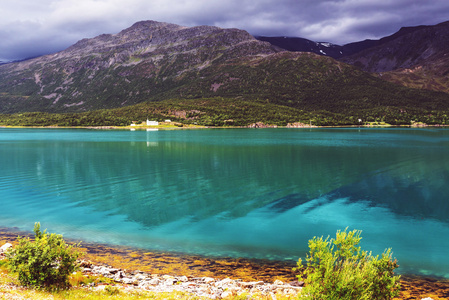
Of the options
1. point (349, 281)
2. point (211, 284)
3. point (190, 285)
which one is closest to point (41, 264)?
point (190, 285)

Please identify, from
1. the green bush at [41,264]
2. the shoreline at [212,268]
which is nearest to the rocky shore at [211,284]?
the shoreline at [212,268]

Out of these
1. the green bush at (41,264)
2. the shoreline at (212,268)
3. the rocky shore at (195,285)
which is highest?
the green bush at (41,264)

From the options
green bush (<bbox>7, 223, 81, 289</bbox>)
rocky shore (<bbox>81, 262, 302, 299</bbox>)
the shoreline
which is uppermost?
green bush (<bbox>7, 223, 81, 289</bbox>)

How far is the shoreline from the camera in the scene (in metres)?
17.8

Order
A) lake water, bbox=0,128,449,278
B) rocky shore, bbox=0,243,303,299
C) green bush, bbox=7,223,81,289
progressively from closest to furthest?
green bush, bbox=7,223,81,289
rocky shore, bbox=0,243,303,299
lake water, bbox=0,128,449,278

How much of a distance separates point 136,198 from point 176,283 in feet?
80.0

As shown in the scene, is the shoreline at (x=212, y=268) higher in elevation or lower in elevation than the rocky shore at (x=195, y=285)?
lower

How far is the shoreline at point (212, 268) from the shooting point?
1779 centimetres

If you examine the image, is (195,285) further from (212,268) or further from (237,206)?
(237,206)

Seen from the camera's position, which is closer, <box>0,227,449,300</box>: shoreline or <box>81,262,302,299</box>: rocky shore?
<box>81,262,302,299</box>: rocky shore

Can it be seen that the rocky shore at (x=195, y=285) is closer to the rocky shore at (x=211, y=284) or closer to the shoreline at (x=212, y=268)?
the rocky shore at (x=211, y=284)

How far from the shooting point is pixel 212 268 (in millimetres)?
20016

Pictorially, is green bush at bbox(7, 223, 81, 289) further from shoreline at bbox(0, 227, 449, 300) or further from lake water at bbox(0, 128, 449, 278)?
lake water at bbox(0, 128, 449, 278)

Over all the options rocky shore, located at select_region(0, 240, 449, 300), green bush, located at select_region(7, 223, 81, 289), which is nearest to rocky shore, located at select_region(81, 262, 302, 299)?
rocky shore, located at select_region(0, 240, 449, 300)
